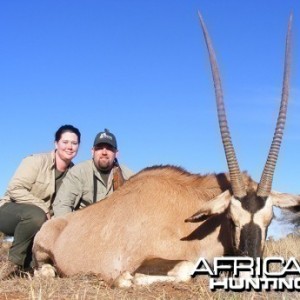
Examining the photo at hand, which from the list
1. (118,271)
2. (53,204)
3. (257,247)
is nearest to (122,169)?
(53,204)

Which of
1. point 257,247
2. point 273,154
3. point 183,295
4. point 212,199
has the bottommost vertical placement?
point 183,295

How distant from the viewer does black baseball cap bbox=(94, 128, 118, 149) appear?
313 inches

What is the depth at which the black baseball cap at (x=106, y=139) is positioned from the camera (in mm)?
7941

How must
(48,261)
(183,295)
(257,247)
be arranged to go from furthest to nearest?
(48,261) < (257,247) < (183,295)

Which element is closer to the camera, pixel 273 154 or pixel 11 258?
pixel 273 154

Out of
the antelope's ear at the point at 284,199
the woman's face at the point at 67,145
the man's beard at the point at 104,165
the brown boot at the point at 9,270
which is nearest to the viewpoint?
the antelope's ear at the point at 284,199

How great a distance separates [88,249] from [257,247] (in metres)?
2.08

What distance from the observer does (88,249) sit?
677cm

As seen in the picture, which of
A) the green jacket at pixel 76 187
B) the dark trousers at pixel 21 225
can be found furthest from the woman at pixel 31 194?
the green jacket at pixel 76 187

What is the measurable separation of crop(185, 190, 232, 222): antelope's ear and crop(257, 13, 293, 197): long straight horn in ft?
1.19

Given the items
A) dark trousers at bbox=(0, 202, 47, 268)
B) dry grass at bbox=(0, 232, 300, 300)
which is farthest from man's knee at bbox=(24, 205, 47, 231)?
dry grass at bbox=(0, 232, 300, 300)

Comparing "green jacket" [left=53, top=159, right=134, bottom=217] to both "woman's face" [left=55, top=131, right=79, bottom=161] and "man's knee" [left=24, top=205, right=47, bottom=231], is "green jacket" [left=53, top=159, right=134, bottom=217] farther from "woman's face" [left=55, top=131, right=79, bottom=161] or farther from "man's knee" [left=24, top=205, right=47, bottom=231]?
"woman's face" [left=55, top=131, right=79, bottom=161]

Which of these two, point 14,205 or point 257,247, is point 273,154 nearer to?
point 257,247

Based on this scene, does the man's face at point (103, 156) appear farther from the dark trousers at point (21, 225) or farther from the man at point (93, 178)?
the dark trousers at point (21, 225)
